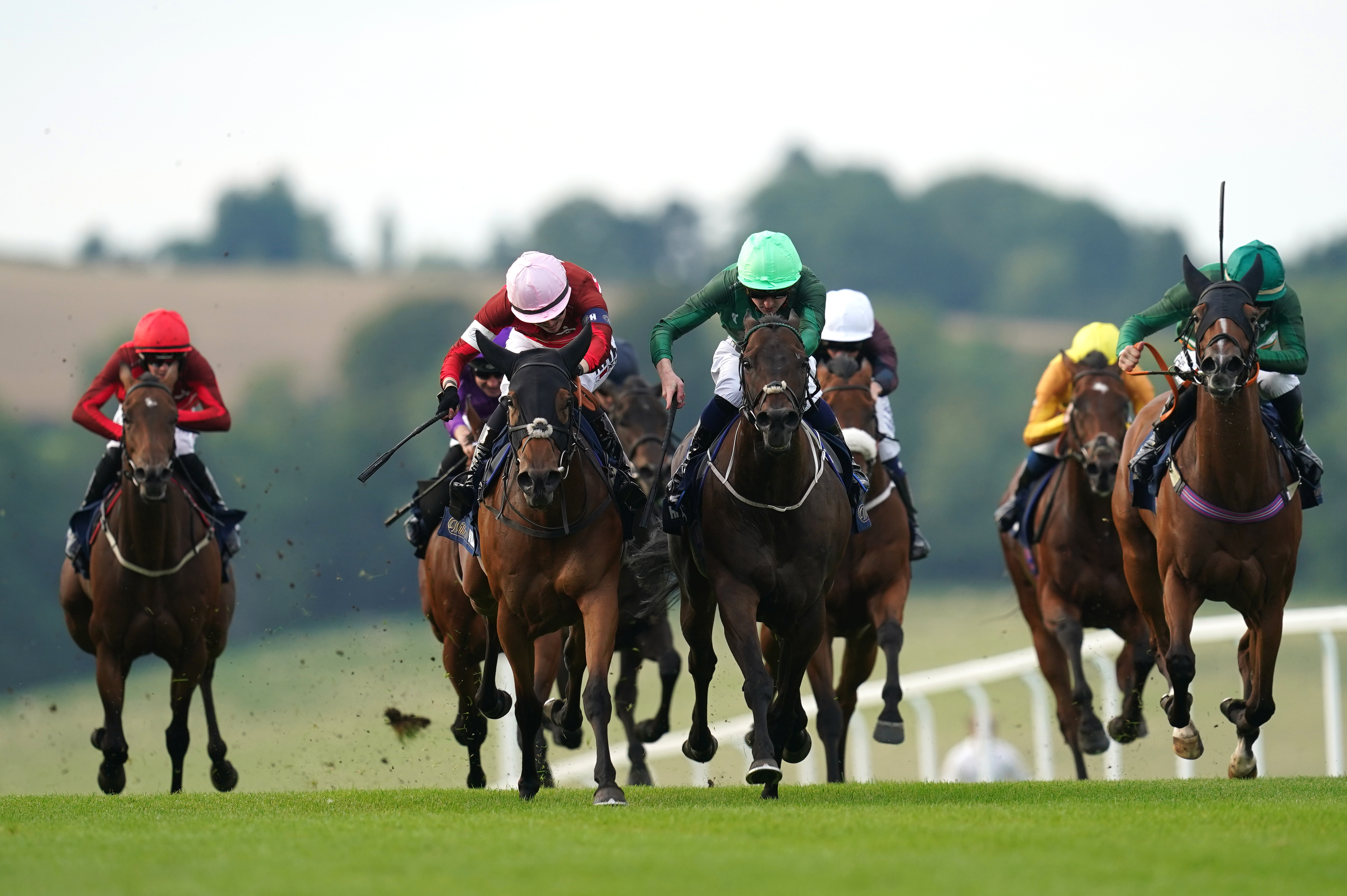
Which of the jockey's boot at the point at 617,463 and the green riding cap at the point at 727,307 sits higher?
the green riding cap at the point at 727,307

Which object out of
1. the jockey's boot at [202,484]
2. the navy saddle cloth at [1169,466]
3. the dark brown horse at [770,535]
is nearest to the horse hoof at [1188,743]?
the navy saddle cloth at [1169,466]

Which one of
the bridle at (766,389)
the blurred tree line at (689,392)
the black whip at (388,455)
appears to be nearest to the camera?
the bridle at (766,389)

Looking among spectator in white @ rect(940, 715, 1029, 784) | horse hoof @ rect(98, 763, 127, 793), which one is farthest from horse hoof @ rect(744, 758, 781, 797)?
spectator in white @ rect(940, 715, 1029, 784)

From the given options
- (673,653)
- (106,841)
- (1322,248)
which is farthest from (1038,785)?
(1322,248)

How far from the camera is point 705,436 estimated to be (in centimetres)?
876

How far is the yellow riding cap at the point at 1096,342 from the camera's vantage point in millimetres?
11711

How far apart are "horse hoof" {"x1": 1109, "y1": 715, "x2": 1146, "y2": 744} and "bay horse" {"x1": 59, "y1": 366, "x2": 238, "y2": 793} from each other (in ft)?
17.1

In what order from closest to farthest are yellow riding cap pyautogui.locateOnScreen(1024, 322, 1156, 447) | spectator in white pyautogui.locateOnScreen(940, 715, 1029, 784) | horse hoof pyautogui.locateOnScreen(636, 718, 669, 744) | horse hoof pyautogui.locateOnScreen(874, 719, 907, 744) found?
1. horse hoof pyautogui.locateOnScreen(874, 719, 907, 744)
2. horse hoof pyautogui.locateOnScreen(636, 718, 669, 744)
3. yellow riding cap pyautogui.locateOnScreen(1024, 322, 1156, 447)
4. spectator in white pyautogui.locateOnScreen(940, 715, 1029, 784)

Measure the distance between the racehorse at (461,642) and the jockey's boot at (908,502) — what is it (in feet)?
8.21

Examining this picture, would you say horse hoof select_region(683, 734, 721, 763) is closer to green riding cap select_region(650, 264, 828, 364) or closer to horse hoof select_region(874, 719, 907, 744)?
horse hoof select_region(874, 719, 907, 744)

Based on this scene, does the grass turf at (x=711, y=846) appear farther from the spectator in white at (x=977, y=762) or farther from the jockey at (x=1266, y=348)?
the spectator in white at (x=977, y=762)

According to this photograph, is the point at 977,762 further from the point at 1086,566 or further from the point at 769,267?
the point at 769,267

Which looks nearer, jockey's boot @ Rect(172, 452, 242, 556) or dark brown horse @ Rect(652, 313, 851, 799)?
dark brown horse @ Rect(652, 313, 851, 799)

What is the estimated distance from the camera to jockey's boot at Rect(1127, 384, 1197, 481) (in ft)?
30.5
